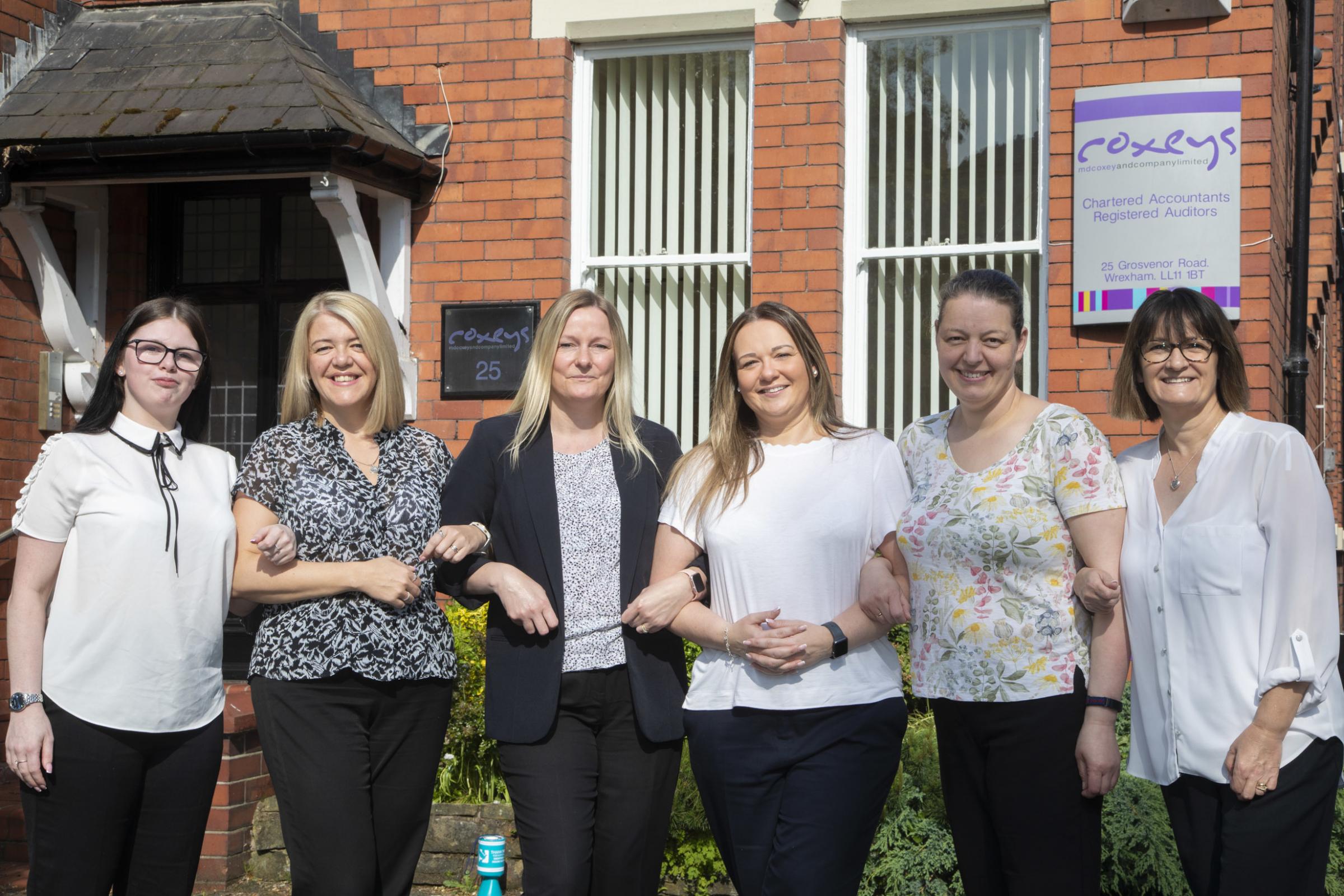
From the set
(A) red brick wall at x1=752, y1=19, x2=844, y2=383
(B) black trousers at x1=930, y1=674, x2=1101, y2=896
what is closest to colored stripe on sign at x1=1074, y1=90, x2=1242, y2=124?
(A) red brick wall at x1=752, y1=19, x2=844, y2=383

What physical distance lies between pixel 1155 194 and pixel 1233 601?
3.35 meters

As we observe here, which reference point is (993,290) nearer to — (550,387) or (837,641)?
(837,641)

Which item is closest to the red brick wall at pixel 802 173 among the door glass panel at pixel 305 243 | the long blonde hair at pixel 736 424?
the door glass panel at pixel 305 243

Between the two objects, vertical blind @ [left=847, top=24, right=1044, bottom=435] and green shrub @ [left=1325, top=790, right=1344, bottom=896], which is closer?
green shrub @ [left=1325, top=790, right=1344, bottom=896]

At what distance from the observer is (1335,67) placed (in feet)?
31.1

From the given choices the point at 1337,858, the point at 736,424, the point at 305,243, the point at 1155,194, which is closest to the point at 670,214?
the point at 305,243

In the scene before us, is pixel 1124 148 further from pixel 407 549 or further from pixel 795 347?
pixel 407 549

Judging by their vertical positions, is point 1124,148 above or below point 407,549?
above

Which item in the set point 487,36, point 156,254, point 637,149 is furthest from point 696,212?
point 156,254

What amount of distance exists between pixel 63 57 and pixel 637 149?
292 cm

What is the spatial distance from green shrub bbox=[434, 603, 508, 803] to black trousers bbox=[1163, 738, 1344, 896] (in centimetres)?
342

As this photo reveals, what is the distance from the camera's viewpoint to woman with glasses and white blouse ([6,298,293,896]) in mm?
3227

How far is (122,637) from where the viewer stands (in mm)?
3271

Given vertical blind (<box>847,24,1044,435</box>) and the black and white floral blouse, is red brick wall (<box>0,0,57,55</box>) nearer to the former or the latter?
vertical blind (<box>847,24,1044,435</box>)
